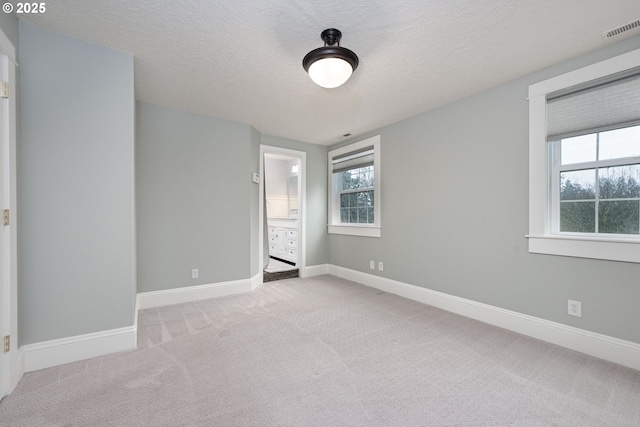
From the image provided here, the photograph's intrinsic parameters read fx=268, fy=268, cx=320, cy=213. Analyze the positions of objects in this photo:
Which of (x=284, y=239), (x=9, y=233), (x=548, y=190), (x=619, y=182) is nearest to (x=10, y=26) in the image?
(x=9, y=233)

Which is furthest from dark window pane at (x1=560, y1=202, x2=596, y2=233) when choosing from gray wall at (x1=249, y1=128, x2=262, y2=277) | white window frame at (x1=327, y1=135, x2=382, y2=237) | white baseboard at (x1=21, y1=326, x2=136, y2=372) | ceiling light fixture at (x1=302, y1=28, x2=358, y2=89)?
white baseboard at (x1=21, y1=326, x2=136, y2=372)

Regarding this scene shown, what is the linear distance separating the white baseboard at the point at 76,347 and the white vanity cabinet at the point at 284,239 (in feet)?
11.1

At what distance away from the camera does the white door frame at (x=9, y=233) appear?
167 centimetres

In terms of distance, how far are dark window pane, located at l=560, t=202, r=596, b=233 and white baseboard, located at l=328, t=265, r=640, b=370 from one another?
33.0 inches

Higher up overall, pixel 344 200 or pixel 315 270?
pixel 344 200

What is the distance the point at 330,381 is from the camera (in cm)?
181

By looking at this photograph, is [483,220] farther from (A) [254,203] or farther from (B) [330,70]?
(A) [254,203]

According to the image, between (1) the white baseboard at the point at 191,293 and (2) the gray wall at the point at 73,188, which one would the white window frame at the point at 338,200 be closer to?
(1) the white baseboard at the point at 191,293

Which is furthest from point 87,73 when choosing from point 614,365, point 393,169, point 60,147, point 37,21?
point 614,365

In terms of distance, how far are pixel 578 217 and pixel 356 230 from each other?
271 centimetres

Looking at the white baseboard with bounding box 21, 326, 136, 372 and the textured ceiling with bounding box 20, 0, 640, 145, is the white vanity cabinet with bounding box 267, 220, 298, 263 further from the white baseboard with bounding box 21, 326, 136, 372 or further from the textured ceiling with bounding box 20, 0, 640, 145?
the white baseboard with bounding box 21, 326, 136, 372

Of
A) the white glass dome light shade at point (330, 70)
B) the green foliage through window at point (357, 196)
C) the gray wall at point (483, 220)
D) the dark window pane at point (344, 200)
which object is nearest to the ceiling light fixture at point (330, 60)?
the white glass dome light shade at point (330, 70)

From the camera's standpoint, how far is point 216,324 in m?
2.74

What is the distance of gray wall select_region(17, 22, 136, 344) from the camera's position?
1.94 meters
